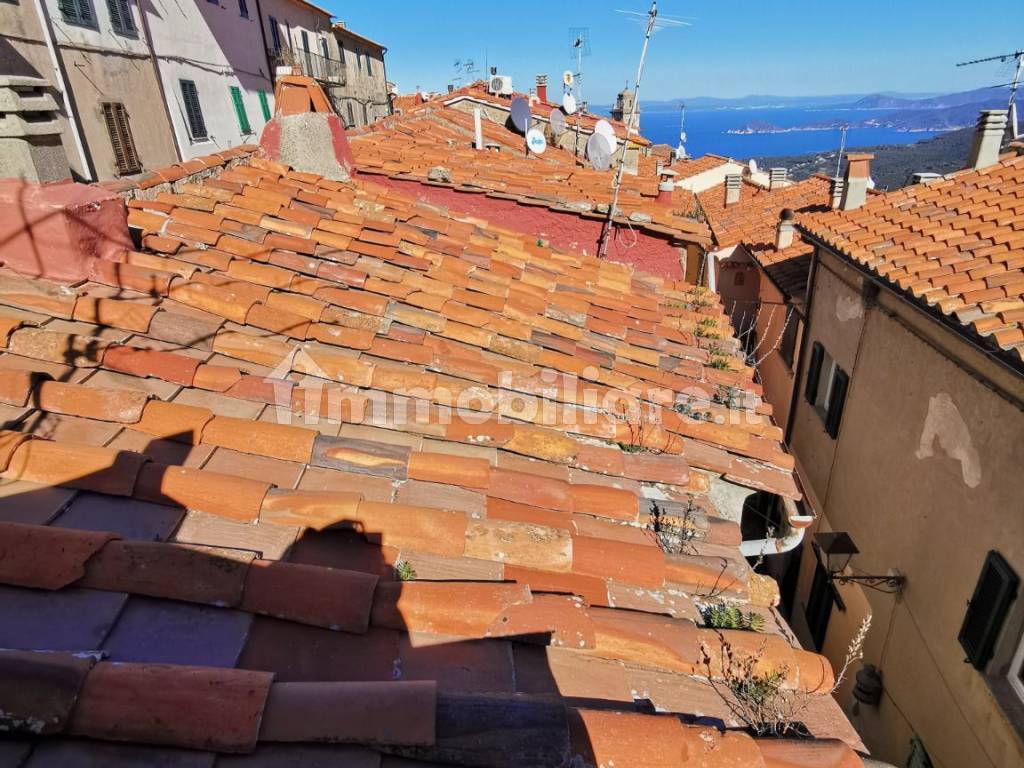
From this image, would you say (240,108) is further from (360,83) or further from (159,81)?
(360,83)

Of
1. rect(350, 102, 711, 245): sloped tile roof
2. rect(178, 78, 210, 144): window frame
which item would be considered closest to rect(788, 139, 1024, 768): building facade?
rect(350, 102, 711, 245): sloped tile roof

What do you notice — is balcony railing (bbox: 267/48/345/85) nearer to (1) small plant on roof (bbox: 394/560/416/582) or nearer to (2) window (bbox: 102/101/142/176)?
(2) window (bbox: 102/101/142/176)

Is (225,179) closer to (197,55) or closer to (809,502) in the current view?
(809,502)

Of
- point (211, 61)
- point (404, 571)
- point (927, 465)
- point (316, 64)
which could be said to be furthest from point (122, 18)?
point (927, 465)

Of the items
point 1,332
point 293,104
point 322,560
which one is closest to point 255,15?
point 293,104

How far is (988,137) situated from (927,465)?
7.43 metres

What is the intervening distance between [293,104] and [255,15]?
23111mm

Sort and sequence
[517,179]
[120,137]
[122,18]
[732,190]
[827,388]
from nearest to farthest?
1. [517,179]
2. [827,388]
3. [120,137]
4. [122,18]
5. [732,190]

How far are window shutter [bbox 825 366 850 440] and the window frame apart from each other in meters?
21.7

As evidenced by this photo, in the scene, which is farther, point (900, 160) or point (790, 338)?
point (900, 160)

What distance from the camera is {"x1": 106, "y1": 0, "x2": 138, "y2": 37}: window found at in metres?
16.6

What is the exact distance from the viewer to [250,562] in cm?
251

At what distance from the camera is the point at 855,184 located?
11375mm

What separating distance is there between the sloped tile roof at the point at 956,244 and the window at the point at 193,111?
66.9 ft
